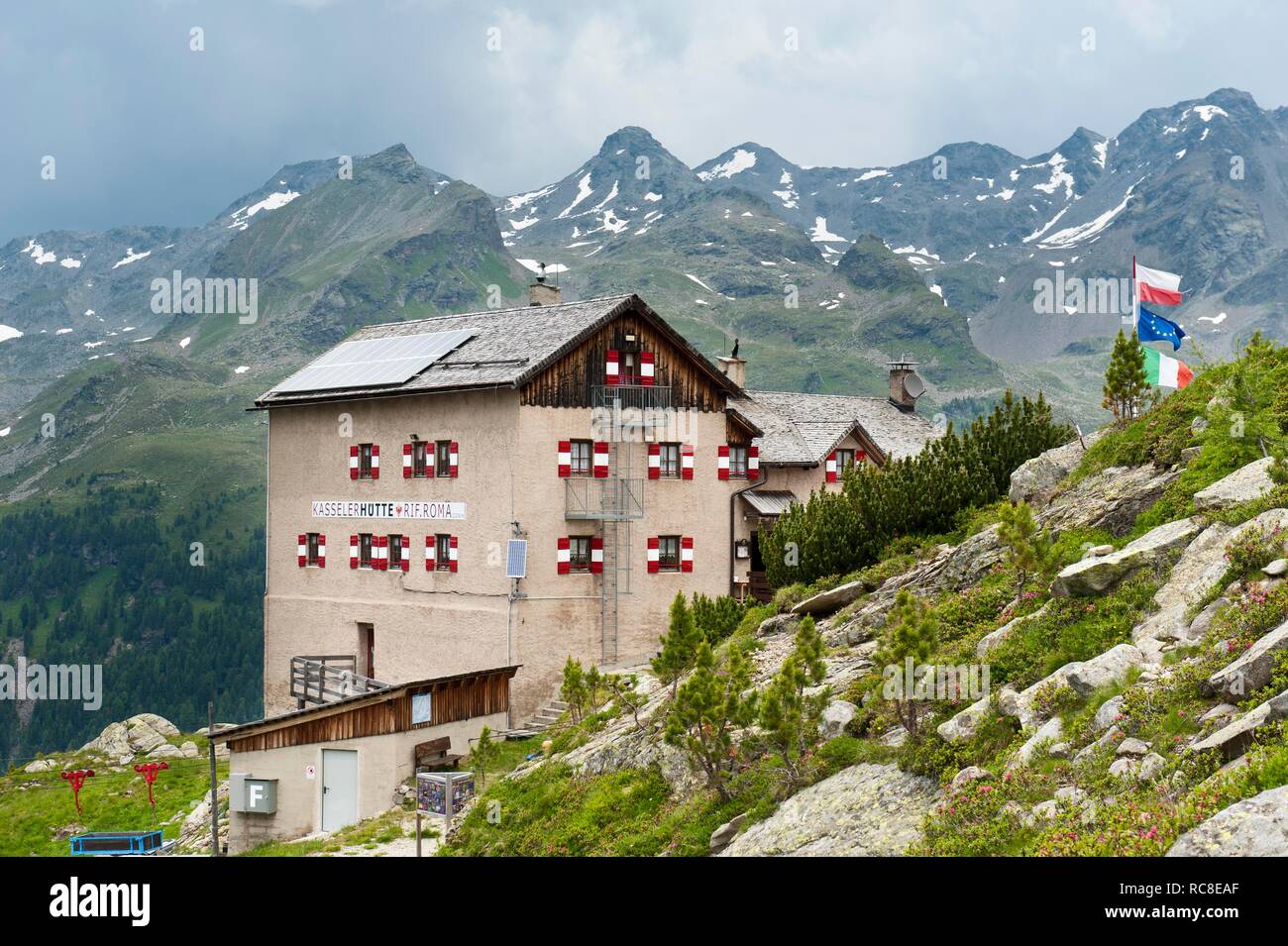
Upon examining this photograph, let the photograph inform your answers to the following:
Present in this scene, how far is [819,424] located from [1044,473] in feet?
75.7

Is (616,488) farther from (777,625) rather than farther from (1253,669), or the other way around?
(1253,669)

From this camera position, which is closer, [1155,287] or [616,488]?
[1155,287]

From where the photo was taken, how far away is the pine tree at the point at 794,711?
15.6m

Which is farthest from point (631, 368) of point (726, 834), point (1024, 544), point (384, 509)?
point (726, 834)

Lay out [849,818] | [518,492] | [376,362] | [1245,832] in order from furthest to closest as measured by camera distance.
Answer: [376,362] < [518,492] < [849,818] < [1245,832]

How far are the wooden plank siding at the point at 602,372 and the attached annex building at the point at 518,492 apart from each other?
65mm

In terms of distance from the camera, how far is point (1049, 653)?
15430mm

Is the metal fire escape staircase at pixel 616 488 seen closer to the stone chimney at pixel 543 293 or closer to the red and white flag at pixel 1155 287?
the stone chimney at pixel 543 293

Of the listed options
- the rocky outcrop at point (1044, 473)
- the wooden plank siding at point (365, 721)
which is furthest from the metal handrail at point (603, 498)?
the rocky outcrop at point (1044, 473)

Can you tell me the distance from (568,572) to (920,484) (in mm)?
12764

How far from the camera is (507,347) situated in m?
39.7
